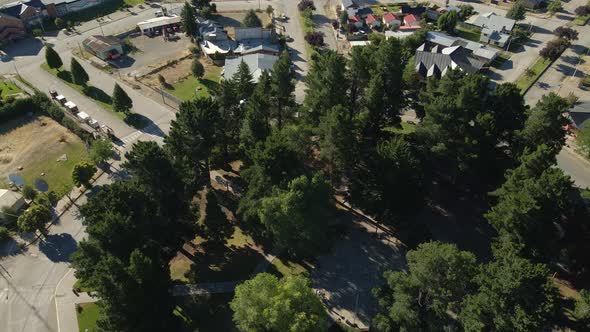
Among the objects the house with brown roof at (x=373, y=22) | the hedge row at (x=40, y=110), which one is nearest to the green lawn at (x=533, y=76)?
the house with brown roof at (x=373, y=22)

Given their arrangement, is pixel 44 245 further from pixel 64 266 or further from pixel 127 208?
pixel 127 208

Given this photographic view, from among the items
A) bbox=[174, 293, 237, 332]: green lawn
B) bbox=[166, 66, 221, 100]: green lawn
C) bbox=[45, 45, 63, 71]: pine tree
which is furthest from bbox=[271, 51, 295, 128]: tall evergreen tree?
bbox=[45, 45, 63, 71]: pine tree

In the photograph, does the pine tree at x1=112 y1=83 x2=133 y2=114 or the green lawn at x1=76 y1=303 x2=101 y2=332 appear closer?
the green lawn at x1=76 y1=303 x2=101 y2=332

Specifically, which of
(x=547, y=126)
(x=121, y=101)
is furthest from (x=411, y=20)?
(x=121, y=101)

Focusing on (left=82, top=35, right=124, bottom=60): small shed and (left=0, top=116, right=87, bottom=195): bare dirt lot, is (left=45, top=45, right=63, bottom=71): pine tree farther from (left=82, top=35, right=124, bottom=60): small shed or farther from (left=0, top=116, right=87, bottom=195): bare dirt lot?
(left=0, top=116, right=87, bottom=195): bare dirt lot

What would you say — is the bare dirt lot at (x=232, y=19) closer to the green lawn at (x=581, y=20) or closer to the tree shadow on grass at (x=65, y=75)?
the tree shadow on grass at (x=65, y=75)

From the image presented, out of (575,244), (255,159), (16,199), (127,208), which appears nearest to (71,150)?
(16,199)

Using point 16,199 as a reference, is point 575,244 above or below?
above
